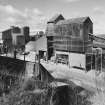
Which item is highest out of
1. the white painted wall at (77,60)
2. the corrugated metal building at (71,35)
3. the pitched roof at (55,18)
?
the pitched roof at (55,18)

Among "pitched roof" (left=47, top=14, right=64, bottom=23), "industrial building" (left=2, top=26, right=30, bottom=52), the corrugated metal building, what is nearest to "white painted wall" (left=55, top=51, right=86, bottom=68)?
the corrugated metal building

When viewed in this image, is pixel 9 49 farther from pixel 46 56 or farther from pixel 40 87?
pixel 40 87

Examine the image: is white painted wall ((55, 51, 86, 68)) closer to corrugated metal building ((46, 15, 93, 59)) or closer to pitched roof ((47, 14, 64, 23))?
corrugated metal building ((46, 15, 93, 59))

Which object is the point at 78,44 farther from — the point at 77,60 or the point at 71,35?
the point at 77,60

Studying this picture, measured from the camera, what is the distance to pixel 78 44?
3195 centimetres

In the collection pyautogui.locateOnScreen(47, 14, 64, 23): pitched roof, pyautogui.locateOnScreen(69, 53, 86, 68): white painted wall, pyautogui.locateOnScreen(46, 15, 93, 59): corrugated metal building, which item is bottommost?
pyautogui.locateOnScreen(69, 53, 86, 68): white painted wall

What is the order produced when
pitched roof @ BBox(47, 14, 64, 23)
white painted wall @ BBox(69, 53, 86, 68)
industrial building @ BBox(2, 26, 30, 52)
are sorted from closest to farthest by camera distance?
white painted wall @ BBox(69, 53, 86, 68) < pitched roof @ BBox(47, 14, 64, 23) < industrial building @ BBox(2, 26, 30, 52)

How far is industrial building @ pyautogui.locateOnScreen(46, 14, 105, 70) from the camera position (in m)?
30.2

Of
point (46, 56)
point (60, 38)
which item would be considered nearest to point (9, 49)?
point (46, 56)

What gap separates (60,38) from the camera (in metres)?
36.6

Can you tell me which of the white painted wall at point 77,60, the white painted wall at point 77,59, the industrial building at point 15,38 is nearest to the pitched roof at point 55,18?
the white painted wall at point 77,59

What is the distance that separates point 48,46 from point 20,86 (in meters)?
33.4

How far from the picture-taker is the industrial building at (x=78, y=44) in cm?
3025

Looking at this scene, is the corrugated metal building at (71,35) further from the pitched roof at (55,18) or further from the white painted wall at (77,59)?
the pitched roof at (55,18)
